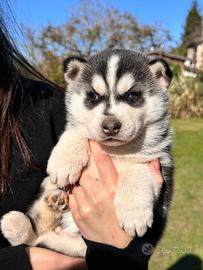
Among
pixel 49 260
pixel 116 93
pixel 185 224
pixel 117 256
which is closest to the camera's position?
pixel 117 256

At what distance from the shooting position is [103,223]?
2.71 meters

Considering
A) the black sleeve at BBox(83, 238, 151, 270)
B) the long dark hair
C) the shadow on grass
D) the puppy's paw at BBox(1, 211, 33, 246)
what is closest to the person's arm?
the black sleeve at BBox(83, 238, 151, 270)

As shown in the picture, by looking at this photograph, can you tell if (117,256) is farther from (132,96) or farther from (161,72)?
(161,72)

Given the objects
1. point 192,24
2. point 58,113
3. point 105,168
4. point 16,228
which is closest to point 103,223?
point 105,168

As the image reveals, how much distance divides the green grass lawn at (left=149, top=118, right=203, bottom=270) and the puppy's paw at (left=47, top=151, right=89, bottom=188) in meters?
2.20

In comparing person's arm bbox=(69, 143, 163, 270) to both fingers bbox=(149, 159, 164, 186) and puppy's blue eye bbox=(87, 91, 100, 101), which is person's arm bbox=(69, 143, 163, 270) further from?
puppy's blue eye bbox=(87, 91, 100, 101)

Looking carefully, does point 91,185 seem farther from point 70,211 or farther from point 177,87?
point 177,87

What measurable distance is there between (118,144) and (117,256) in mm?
705

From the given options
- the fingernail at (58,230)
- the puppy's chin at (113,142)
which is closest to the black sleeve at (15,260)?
the fingernail at (58,230)

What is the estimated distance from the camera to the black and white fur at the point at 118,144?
109 inches

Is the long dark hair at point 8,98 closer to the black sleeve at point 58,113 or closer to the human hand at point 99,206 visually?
the black sleeve at point 58,113

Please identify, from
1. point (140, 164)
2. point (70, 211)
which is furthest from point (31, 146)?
point (140, 164)

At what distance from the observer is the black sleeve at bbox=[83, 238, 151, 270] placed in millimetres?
2578

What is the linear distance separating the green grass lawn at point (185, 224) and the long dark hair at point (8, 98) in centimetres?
211
